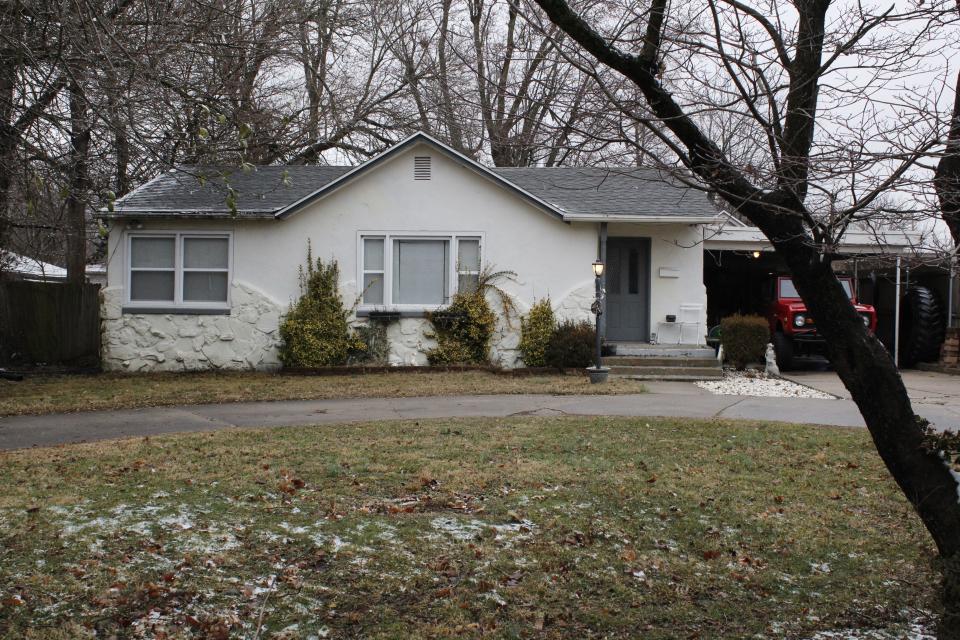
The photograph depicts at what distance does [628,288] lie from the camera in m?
18.1

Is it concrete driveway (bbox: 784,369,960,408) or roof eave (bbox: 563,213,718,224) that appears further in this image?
roof eave (bbox: 563,213,718,224)

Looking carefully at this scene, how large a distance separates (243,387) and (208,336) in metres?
3.20

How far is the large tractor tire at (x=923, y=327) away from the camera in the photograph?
751 inches

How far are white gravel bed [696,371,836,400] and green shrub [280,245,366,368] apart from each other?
6.81 metres

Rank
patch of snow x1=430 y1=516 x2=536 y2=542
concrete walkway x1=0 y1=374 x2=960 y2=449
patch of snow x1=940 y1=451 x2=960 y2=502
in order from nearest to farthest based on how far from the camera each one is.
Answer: patch of snow x1=940 y1=451 x2=960 y2=502 < patch of snow x1=430 y1=516 x2=536 y2=542 < concrete walkway x1=0 y1=374 x2=960 y2=449

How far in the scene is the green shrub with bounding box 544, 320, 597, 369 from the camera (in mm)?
16156

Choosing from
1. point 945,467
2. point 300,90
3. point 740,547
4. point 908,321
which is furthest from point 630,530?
point 300,90

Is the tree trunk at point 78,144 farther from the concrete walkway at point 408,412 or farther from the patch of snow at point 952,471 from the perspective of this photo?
the patch of snow at point 952,471

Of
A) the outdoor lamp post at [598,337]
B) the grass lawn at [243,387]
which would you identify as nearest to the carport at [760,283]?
the outdoor lamp post at [598,337]

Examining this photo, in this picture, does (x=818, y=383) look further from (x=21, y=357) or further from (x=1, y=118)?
(x=21, y=357)

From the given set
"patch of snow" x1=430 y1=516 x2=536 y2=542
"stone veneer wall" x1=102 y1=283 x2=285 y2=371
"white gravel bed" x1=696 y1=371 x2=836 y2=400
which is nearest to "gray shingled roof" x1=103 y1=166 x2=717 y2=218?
"stone veneer wall" x1=102 y1=283 x2=285 y2=371

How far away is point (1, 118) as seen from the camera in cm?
720

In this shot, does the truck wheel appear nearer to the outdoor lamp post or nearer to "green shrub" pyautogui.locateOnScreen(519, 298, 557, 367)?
the outdoor lamp post

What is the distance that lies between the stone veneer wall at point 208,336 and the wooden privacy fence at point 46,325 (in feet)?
2.99
